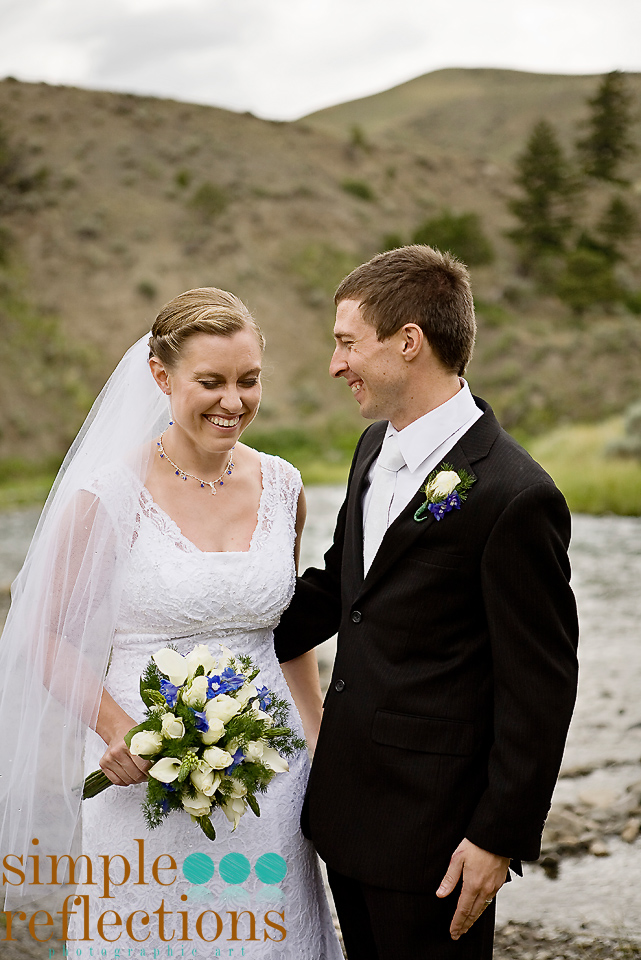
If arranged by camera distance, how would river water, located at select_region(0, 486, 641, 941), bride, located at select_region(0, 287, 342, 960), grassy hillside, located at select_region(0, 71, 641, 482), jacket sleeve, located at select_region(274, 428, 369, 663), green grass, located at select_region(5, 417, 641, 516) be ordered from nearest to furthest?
bride, located at select_region(0, 287, 342, 960)
jacket sleeve, located at select_region(274, 428, 369, 663)
river water, located at select_region(0, 486, 641, 941)
green grass, located at select_region(5, 417, 641, 516)
grassy hillside, located at select_region(0, 71, 641, 482)

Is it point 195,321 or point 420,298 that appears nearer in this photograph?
point 420,298

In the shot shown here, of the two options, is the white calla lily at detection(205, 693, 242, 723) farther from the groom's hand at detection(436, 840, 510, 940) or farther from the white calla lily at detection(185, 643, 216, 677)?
the groom's hand at detection(436, 840, 510, 940)

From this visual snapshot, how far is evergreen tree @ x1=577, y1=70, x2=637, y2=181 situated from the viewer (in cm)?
4975

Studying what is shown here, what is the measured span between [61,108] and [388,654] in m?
49.7

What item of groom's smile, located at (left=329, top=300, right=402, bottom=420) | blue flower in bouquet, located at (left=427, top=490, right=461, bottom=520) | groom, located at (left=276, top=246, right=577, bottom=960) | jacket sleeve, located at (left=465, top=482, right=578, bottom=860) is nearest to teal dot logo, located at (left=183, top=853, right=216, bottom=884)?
groom, located at (left=276, top=246, right=577, bottom=960)

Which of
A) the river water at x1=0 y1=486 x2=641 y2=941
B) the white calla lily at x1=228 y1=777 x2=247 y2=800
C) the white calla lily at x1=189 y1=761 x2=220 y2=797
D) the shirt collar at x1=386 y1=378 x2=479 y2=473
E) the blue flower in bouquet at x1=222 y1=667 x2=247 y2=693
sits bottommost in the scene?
the river water at x1=0 y1=486 x2=641 y2=941

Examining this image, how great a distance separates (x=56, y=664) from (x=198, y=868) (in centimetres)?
73

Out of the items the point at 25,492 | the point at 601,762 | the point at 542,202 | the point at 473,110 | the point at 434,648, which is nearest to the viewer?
the point at 434,648

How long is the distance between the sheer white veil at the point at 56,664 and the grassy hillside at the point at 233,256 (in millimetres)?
25210

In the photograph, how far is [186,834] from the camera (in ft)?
8.78

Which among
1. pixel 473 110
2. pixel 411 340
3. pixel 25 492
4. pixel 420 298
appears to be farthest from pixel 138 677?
pixel 473 110

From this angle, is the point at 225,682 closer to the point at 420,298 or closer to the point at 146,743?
the point at 146,743

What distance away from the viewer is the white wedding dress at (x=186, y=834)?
8.68 feet

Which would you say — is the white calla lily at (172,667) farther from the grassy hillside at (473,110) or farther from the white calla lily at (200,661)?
the grassy hillside at (473,110)
